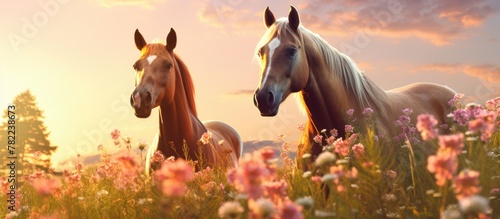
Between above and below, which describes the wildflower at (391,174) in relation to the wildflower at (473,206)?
below

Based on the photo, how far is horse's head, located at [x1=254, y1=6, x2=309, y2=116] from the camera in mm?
5914

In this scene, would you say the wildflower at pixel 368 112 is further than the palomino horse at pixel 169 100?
No

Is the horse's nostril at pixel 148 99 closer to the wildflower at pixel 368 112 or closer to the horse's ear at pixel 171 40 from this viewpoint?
the horse's ear at pixel 171 40

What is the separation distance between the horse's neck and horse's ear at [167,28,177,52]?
0.79 meters

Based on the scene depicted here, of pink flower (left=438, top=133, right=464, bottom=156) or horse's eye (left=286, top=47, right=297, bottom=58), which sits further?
horse's eye (left=286, top=47, right=297, bottom=58)

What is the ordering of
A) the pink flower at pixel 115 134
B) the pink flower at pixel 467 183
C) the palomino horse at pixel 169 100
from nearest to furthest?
the pink flower at pixel 467 183 < the pink flower at pixel 115 134 < the palomino horse at pixel 169 100

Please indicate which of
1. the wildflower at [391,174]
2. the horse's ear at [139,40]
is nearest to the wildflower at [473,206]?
the wildflower at [391,174]

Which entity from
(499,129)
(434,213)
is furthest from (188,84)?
(434,213)

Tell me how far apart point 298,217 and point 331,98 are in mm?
4334

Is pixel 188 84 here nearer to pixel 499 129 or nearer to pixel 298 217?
pixel 499 129

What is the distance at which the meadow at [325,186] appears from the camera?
95.0 inches

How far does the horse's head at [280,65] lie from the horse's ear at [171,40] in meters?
2.29

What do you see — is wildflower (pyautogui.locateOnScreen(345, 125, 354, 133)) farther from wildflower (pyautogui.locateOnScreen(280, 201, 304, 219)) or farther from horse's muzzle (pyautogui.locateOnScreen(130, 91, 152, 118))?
wildflower (pyautogui.locateOnScreen(280, 201, 304, 219))

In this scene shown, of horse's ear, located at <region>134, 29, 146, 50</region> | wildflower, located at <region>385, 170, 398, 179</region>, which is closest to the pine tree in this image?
horse's ear, located at <region>134, 29, 146, 50</region>
